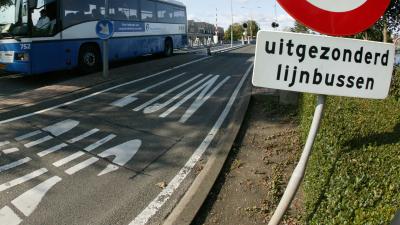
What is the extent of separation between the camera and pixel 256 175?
19.7ft

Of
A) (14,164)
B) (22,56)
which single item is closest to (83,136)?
(14,164)

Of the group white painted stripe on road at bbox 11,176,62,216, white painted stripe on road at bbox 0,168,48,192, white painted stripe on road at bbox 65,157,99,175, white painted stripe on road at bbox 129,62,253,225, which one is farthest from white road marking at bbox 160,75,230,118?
white painted stripe on road at bbox 11,176,62,216

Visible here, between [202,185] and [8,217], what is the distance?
2.19 m

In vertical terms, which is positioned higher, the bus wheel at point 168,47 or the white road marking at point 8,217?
the bus wheel at point 168,47

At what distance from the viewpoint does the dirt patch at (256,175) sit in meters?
4.79

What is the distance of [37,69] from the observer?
1380cm

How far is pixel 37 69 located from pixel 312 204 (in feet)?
39.1

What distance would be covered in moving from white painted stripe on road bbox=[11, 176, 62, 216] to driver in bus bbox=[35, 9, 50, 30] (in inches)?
364

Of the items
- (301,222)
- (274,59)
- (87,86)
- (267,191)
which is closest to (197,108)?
(87,86)

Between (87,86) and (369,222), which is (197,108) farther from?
(369,222)

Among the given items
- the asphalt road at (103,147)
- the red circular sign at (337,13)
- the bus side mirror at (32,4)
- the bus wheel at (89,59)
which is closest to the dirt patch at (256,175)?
the asphalt road at (103,147)

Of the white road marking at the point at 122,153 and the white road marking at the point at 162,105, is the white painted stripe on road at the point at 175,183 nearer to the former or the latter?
the white road marking at the point at 122,153

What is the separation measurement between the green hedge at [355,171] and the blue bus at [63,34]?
10764 mm

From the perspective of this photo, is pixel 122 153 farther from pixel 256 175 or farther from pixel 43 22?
pixel 43 22
